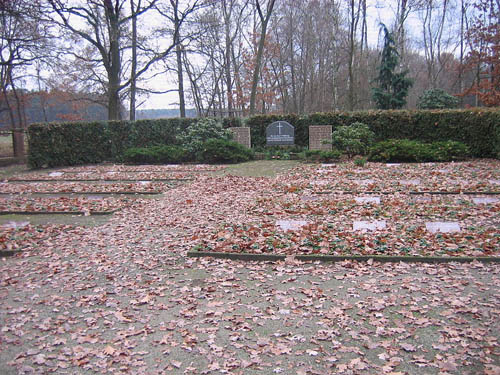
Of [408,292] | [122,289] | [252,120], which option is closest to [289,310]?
[408,292]

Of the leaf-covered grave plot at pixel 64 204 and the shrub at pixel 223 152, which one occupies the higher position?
the shrub at pixel 223 152

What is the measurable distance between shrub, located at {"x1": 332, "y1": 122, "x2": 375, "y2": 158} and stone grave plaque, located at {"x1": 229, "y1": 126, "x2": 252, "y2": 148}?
418 cm

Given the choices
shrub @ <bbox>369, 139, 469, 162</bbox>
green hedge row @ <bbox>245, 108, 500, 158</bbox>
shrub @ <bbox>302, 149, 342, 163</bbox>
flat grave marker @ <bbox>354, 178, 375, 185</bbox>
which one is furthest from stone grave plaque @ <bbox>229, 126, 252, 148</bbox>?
flat grave marker @ <bbox>354, 178, 375, 185</bbox>

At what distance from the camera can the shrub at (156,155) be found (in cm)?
1823

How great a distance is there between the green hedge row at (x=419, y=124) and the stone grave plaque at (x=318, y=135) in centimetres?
39

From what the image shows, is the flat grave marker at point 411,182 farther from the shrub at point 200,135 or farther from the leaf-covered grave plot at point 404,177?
the shrub at point 200,135

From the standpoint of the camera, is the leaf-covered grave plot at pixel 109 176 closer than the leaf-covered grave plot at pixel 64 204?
No

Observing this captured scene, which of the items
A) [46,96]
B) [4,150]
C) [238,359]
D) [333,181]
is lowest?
[238,359]

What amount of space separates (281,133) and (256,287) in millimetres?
14678

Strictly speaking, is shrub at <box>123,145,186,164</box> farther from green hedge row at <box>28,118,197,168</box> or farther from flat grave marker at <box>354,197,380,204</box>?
flat grave marker at <box>354,197,380,204</box>

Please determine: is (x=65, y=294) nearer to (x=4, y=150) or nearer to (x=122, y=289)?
(x=122, y=289)

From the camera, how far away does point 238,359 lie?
3123 millimetres

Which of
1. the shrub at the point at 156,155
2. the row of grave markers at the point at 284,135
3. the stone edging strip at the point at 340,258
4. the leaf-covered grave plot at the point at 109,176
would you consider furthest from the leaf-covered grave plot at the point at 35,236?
the row of grave markers at the point at 284,135

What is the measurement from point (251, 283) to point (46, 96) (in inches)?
1460
